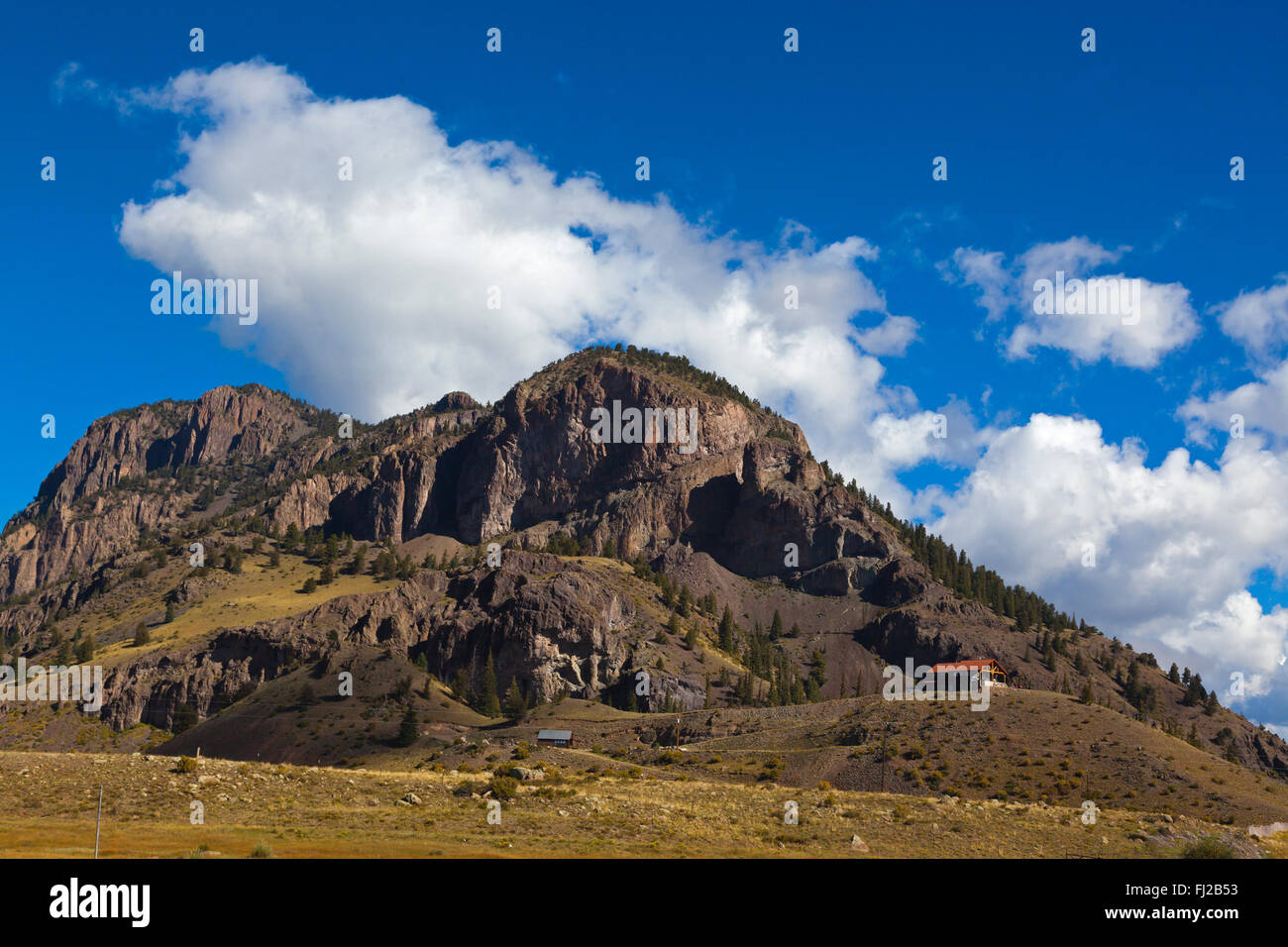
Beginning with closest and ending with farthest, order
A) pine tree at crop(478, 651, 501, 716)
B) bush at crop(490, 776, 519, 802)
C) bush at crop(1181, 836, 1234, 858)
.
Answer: bush at crop(1181, 836, 1234, 858) < bush at crop(490, 776, 519, 802) < pine tree at crop(478, 651, 501, 716)

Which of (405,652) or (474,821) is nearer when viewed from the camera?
(474,821)

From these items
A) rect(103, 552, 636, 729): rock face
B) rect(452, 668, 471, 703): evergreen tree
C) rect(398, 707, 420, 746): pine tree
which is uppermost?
rect(103, 552, 636, 729): rock face

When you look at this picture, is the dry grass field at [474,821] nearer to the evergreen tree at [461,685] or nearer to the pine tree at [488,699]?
the pine tree at [488,699]

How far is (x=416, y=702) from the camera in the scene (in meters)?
142

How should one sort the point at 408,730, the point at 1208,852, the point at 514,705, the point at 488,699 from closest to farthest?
1. the point at 1208,852
2. the point at 408,730
3. the point at 514,705
4. the point at 488,699

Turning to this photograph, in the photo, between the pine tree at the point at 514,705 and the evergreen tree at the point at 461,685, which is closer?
the pine tree at the point at 514,705

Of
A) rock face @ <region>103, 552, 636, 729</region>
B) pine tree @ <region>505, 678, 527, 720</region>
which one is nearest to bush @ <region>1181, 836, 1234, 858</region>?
pine tree @ <region>505, 678, 527, 720</region>

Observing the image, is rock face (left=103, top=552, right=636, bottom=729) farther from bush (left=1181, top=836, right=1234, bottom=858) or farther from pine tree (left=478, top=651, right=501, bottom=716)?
bush (left=1181, top=836, right=1234, bottom=858)

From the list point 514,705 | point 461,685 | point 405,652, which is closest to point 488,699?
point 514,705

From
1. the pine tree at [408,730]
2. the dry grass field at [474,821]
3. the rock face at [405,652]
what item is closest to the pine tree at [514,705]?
the rock face at [405,652]

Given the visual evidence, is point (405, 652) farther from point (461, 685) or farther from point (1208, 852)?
point (1208, 852)

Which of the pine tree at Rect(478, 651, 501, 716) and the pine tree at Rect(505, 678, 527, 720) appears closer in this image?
the pine tree at Rect(505, 678, 527, 720)
